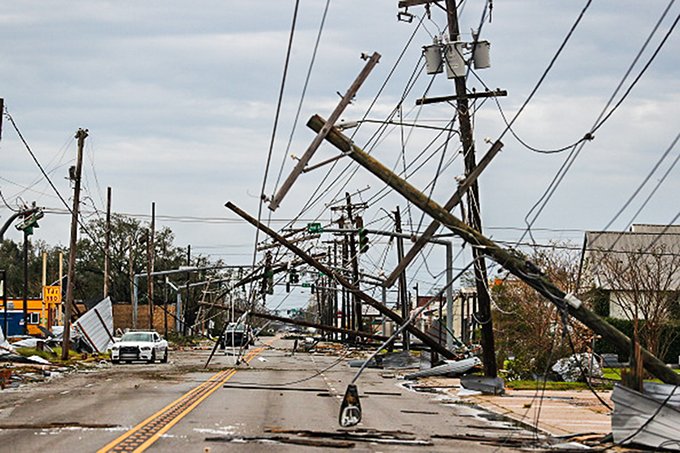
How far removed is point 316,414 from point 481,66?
9.50 metres

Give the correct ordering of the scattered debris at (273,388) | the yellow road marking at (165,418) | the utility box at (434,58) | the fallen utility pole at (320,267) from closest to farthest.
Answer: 1. the yellow road marking at (165,418)
2. the utility box at (434,58)
3. the scattered debris at (273,388)
4. the fallen utility pole at (320,267)

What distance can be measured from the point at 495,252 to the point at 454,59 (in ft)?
23.2

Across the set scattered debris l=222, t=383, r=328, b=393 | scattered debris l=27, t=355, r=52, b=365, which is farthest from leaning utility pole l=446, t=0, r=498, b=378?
scattered debris l=27, t=355, r=52, b=365

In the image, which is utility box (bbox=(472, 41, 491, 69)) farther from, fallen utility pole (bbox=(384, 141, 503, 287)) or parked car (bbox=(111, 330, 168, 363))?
parked car (bbox=(111, 330, 168, 363))

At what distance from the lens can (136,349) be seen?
52.2 meters

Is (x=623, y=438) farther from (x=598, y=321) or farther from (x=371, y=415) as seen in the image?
(x=371, y=415)

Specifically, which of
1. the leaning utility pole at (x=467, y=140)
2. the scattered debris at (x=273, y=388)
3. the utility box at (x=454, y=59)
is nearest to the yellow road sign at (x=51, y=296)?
the scattered debris at (x=273, y=388)

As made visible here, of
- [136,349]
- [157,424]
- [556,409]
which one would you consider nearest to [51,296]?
[136,349]

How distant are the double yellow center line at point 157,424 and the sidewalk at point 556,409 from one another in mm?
6763

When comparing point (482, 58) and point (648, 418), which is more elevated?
point (482, 58)

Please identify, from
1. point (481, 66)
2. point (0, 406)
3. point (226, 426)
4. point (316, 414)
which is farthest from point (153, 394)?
point (481, 66)

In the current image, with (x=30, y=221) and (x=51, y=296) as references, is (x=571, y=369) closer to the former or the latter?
(x=30, y=221)

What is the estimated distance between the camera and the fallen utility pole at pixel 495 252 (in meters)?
20.1

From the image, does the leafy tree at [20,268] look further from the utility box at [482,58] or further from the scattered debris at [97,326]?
the utility box at [482,58]
